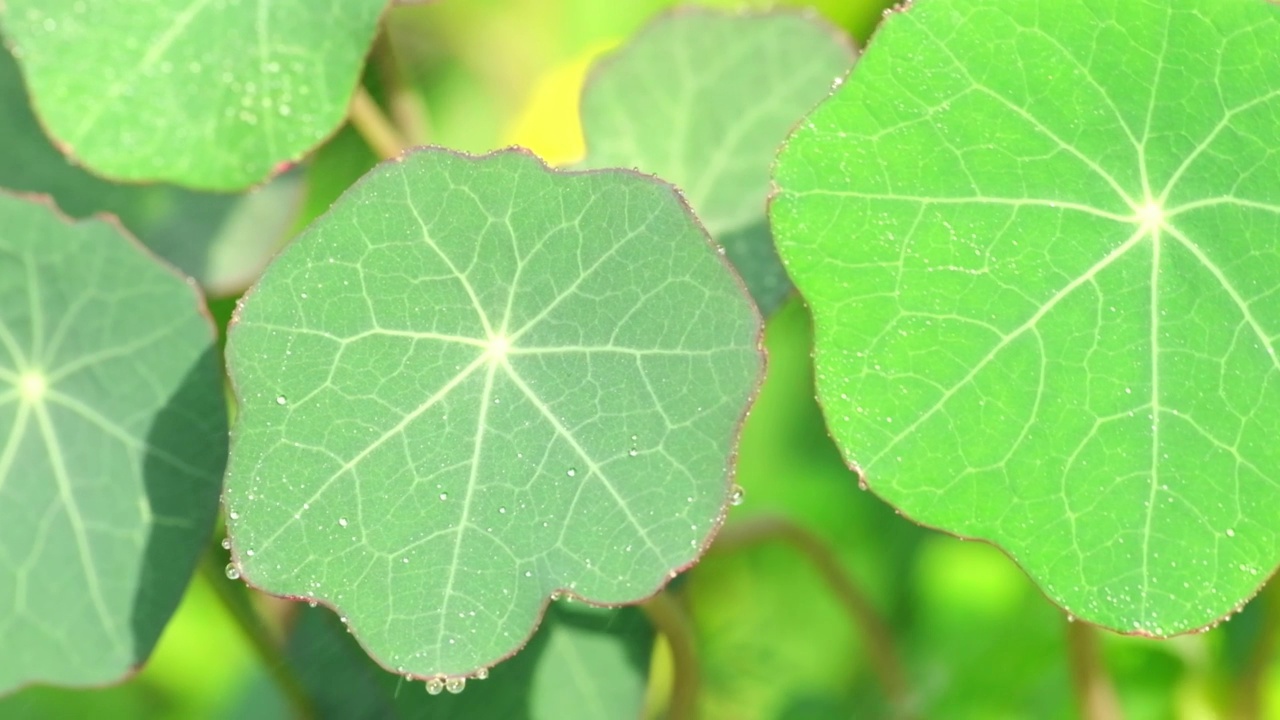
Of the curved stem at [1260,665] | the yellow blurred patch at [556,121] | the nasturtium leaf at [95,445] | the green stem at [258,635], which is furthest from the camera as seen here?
the yellow blurred patch at [556,121]

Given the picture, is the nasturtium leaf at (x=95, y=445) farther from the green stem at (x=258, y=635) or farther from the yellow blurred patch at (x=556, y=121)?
the yellow blurred patch at (x=556, y=121)

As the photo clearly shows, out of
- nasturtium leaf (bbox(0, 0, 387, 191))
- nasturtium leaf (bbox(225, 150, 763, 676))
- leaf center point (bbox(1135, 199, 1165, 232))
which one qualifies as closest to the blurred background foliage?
nasturtium leaf (bbox(0, 0, 387, 191))

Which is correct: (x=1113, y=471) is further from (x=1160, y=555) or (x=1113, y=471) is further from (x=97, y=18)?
(x=97, y=18)

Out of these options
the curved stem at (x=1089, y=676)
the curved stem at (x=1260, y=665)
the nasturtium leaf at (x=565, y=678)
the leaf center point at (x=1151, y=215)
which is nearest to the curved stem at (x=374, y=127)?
the nasturtium leaf at (x=565, y=678)

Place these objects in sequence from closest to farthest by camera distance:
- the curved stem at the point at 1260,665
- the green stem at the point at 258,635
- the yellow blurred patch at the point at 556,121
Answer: the green stem at the point at 258,635 → the curved stem at the point at 1260,665 → the yellow blurred patch at the point at 556,121

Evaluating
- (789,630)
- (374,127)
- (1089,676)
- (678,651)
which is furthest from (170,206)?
(1089,676)

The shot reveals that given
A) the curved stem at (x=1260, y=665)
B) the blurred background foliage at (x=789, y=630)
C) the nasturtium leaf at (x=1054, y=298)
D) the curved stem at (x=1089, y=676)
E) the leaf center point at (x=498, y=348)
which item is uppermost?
the nasturtium leaf at (x=1054, y=298)

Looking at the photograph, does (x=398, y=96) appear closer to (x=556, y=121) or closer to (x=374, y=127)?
(x=374, y=127)
